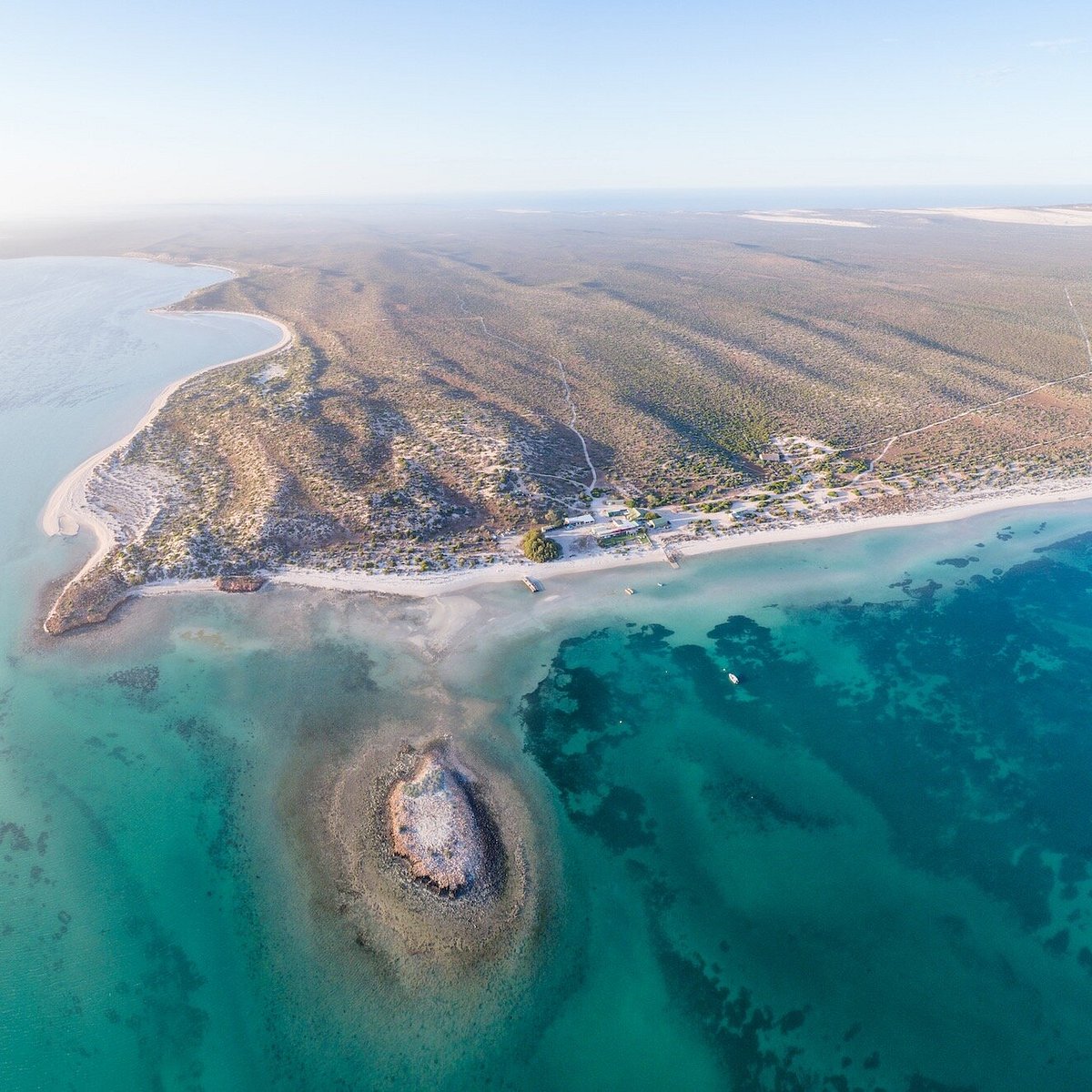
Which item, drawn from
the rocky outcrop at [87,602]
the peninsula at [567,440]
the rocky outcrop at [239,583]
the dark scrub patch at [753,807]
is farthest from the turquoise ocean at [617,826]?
the peninsula at [567,440]

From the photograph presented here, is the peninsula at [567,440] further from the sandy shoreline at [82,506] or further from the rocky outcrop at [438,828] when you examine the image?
the rocky outcrop at [438,828]

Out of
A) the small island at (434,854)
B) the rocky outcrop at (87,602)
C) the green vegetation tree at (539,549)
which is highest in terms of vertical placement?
the green vegetation tree at (539,549)

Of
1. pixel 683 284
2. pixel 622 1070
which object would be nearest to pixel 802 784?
pixel 622 1070

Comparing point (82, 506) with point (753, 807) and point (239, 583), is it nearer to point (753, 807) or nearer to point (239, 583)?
point (239, 583)

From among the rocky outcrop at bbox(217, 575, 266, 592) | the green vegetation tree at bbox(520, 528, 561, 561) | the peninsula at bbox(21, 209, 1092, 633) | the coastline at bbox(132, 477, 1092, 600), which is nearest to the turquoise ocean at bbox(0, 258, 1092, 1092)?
the rocky outcrop at bbox(217, 575, 266, 592)

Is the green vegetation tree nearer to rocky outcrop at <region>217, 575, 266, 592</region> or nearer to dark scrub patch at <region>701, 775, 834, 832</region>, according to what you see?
rocky outcrop at <region>217, 575, 266, 592</region>

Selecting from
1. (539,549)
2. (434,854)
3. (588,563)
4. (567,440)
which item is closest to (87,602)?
(539,549)
